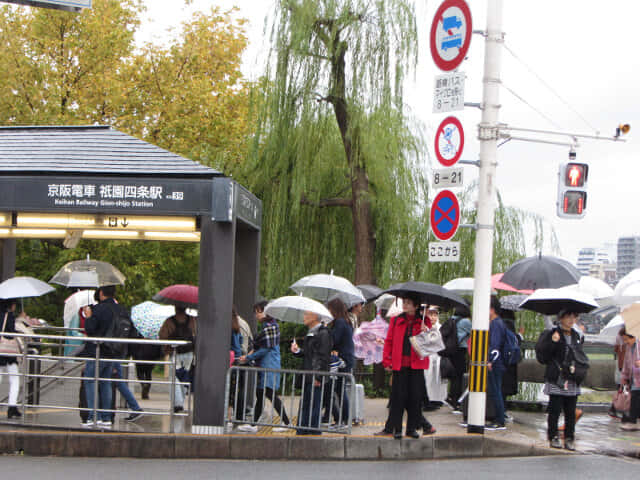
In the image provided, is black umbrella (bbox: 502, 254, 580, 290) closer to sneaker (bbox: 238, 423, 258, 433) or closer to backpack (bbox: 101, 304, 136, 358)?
sneaker (bbox: 238, 423, 258, 433)

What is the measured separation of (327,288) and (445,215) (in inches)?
97.7

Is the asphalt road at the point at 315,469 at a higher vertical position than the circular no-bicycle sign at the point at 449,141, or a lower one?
lower

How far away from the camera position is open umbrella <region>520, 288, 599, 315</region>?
33.6 ft

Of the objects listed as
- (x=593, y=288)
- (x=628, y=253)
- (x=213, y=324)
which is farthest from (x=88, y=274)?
(x=628, y=253)

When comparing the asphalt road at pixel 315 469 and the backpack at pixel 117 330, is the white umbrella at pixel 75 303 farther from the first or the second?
the asphalt road at pixel 315 469

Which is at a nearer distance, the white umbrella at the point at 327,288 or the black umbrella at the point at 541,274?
the white umbrella at the point at 327,288

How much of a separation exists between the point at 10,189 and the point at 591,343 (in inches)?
524

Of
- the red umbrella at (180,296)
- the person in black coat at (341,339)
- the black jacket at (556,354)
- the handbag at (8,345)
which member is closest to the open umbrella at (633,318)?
the black jacket at (556,354)

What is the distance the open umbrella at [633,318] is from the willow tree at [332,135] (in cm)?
849

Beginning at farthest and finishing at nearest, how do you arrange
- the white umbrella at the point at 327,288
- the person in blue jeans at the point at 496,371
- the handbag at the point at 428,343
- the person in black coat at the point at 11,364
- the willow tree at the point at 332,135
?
the willow tree at the point at 332,135 → the white umbrella at the point at 327,288 → the person in blue jeans at the point at 496,371 → the person in black coat at the point at 11,364 → the handbag at the point at 428,343

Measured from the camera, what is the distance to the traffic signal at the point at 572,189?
37.4 ft

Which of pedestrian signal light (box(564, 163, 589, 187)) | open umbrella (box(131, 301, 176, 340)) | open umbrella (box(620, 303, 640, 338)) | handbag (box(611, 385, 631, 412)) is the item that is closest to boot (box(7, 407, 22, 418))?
open umbrella (box(131, 301, 176, 340))

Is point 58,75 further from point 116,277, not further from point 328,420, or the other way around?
point 328,420

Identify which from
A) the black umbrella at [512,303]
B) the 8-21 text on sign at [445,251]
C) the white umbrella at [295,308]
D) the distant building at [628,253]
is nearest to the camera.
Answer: the white umbrella at [295,308]
